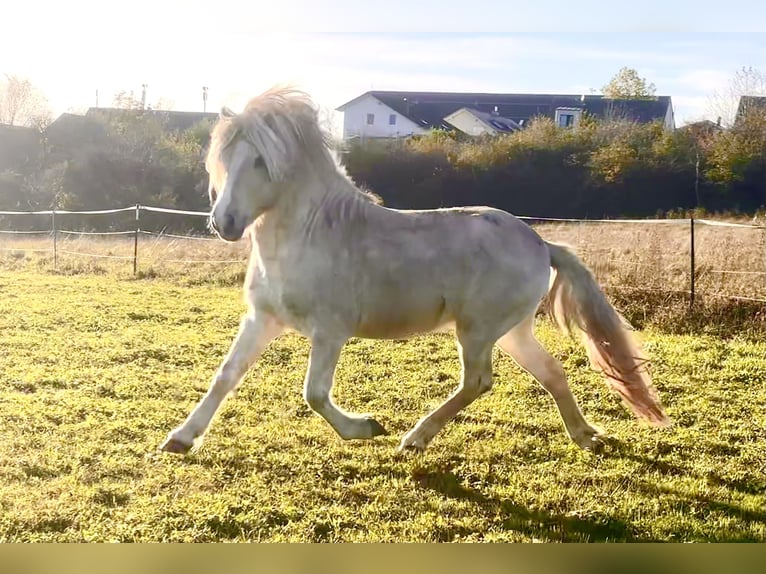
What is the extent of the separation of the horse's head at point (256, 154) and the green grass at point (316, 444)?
37.8 inches

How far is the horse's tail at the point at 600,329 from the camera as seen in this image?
2.76m

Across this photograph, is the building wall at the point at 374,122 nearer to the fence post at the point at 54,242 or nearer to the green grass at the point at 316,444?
the green grass at the point at 316,444

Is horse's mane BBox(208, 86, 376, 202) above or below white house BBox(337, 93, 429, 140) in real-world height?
below

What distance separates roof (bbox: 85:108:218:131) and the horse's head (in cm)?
49

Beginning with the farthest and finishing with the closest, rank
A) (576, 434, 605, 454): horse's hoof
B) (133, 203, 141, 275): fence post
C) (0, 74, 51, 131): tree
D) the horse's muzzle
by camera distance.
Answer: (133, 203, 141, 275): fence post
(0, 74, 51, 131): tree
(576, 434, 605, 454): horse's hoof
the horse's muzzle

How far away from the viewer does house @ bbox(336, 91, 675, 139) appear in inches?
124

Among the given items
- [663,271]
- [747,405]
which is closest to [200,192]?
[663,271]

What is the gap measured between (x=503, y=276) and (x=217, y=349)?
1.53 meters

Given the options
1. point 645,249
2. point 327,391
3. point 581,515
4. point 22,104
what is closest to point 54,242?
point 22,104

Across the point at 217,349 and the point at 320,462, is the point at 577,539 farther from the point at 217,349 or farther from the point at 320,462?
the point at 217,349

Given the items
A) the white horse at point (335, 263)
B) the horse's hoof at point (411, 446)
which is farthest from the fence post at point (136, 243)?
the horse's hoof at point (411, 446)

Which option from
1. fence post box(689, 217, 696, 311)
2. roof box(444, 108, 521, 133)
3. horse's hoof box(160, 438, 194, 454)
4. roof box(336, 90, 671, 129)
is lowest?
horse's hoof box(160, 438, 194, 454)

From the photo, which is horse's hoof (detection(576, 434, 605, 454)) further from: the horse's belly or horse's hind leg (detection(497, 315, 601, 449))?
the horse's belly

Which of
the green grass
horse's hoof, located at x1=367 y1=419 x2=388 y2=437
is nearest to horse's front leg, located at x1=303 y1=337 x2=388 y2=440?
horse's hoof, located at x1=367 y1=419 x2=388 y2=437
